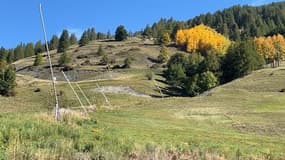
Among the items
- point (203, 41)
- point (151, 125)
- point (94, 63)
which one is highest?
point (203, 41)

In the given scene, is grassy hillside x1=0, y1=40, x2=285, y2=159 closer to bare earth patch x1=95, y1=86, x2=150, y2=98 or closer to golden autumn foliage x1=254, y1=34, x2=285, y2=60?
bare earth patch x1=95, y1=86, x2=150, y2=98

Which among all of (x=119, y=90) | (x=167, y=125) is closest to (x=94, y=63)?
(x=119, y=90)

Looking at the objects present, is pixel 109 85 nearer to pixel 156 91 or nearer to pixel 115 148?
pixel 156 91

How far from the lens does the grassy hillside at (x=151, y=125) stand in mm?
14227

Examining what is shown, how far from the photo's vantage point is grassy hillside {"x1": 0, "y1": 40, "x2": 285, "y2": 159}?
14227mm

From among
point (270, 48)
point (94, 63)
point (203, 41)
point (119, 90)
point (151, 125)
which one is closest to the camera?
point (151, 125)

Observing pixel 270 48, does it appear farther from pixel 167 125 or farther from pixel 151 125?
pixel 151 125

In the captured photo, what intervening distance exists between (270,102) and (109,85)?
4880 centimetres

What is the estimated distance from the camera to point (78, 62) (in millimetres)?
170000

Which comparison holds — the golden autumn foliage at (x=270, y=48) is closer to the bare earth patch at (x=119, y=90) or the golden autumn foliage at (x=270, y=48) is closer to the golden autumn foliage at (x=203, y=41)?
the golden autumn foliage at (x=203, y=41)

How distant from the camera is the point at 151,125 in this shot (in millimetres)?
34469

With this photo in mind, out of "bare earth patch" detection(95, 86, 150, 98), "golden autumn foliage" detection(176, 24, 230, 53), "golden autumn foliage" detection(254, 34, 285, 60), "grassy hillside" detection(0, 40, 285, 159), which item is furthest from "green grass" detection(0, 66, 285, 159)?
"golden autumn foliage" detection(176, 24, 230, 53)

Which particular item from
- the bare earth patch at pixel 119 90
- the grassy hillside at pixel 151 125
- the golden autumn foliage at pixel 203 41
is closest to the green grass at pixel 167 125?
the grassy hillside at pixel 151 125

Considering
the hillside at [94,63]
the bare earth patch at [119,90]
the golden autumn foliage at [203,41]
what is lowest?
the bare earth patch at [119,90]
